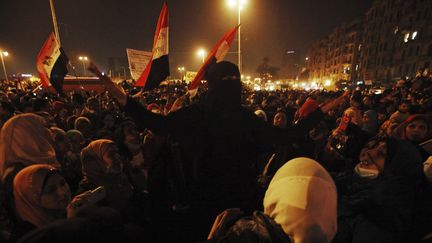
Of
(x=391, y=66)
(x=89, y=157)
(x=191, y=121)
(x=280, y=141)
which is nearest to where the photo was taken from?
(x=191, y=121)

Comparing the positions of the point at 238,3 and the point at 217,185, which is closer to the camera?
the point at 217,185

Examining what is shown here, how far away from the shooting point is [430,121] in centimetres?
405

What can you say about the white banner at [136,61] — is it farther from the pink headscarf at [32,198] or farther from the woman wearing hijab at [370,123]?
the woman wearing hijab at [370,123]

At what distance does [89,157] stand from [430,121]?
17.1 feet

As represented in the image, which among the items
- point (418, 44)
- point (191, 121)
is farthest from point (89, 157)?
point (418, 44)

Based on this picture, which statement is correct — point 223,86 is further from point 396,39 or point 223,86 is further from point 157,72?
point 396,39

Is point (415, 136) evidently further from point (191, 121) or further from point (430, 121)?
point (191, 121)

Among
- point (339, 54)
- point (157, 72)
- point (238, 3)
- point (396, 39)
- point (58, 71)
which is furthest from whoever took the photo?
point (339, 54)

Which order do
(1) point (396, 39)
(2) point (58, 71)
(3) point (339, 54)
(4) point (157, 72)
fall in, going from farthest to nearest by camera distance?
(3) point (339, 54) → (1) point (396, 39) → (2) point (58, 71) → (4) point (157, 72)

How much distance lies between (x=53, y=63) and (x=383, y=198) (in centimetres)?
777

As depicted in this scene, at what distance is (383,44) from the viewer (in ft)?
184

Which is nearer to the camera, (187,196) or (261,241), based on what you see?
(261,241)

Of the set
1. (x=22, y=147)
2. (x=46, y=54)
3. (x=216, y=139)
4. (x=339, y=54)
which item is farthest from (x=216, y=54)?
(x=339, y=54)

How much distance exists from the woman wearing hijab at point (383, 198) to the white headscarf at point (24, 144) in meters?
3.51
